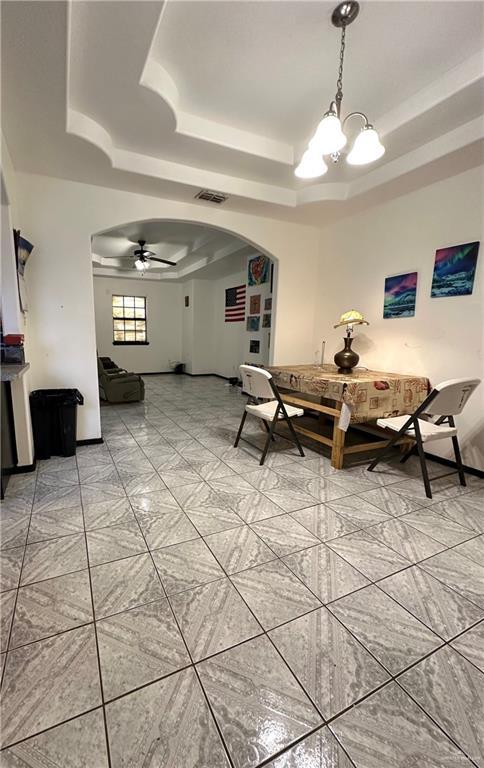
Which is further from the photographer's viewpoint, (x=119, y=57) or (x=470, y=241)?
(x=470, y=241)

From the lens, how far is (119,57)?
1.93 m

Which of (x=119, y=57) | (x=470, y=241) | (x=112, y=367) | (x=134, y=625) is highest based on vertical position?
(x=119, y=57)

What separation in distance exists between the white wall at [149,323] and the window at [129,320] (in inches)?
4.3

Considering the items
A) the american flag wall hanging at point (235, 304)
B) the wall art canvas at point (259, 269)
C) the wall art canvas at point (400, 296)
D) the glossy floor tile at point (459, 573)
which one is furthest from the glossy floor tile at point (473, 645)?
the american flag wall hanging at point (235, 304)

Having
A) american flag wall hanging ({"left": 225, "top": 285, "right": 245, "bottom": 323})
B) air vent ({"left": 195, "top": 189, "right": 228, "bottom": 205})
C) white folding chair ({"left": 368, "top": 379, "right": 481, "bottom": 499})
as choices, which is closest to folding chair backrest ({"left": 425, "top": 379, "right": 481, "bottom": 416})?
white folding chair ({"left": 368, "top": 379, "right": 481, "bottom": 499})

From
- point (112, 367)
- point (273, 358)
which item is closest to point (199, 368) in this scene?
point (112, 367)

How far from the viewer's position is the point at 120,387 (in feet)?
18.0

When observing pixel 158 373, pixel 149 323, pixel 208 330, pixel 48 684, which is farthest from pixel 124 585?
pixel 149 323

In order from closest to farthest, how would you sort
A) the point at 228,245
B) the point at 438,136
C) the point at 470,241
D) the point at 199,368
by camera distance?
the point at 438,136, the point at 470,241, the point at 228,245, the point at 199,368

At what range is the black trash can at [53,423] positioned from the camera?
10.2ft

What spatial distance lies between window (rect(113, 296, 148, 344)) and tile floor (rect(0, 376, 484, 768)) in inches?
257

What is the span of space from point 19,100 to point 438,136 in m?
3.19

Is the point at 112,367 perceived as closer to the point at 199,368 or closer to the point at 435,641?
the point at 199,368

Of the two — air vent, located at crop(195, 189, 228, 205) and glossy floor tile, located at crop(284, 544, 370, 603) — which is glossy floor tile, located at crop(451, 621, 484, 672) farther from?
air vent, located at crop(195, 189, 228, 205)
